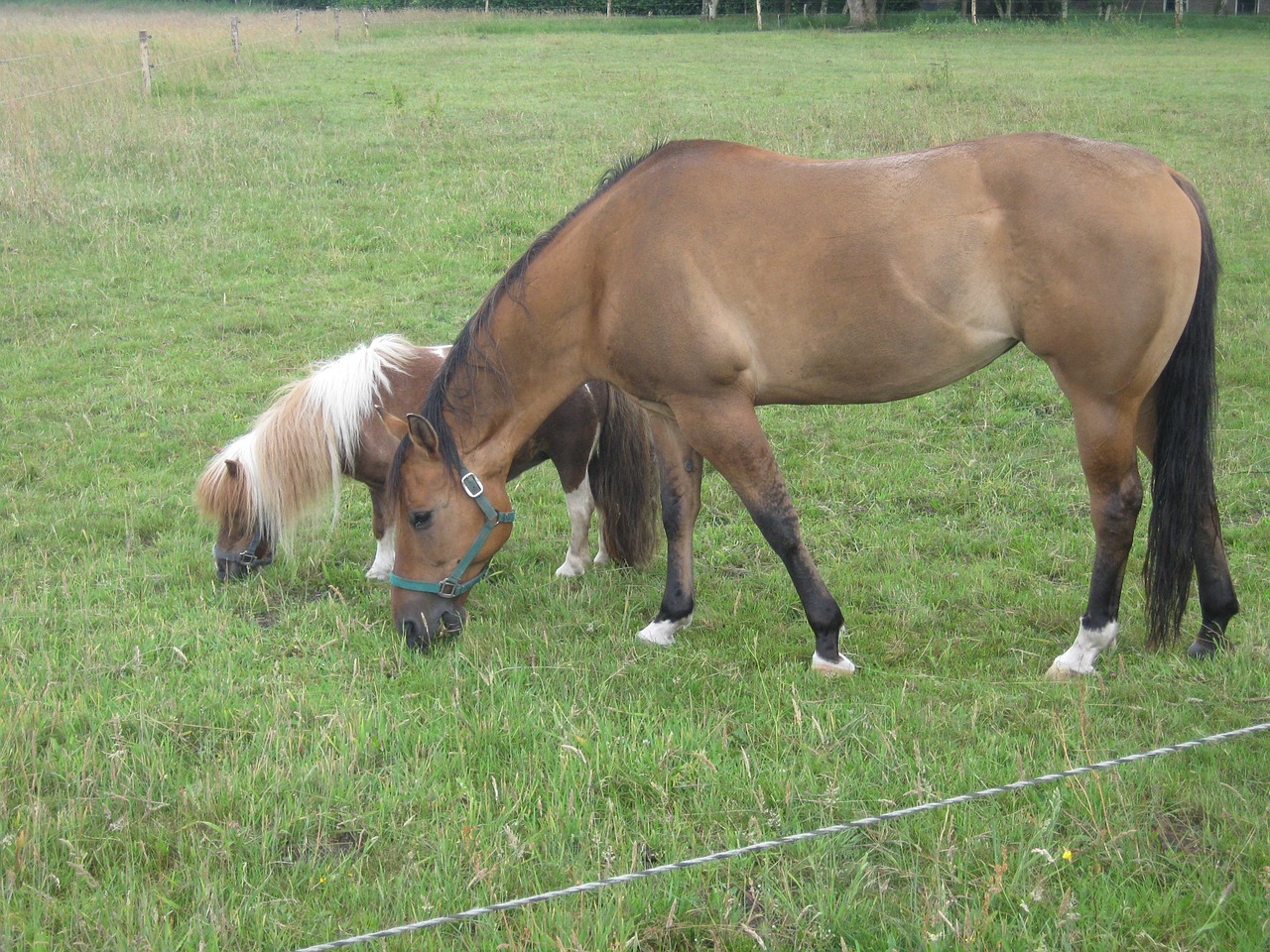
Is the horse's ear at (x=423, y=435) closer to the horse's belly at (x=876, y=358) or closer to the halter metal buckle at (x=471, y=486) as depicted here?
the halter metal buckle at (x=471, y=486)

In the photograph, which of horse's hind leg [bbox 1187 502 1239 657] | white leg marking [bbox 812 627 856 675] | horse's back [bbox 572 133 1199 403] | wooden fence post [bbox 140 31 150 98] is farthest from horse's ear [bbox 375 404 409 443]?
wooden fence post [bbox 140 31 150 98]

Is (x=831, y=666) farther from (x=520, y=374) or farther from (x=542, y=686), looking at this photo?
(x=520, y=374)

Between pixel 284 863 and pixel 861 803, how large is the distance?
5.59ft

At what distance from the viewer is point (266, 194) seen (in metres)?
13.2

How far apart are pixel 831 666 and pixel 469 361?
203 centimetres

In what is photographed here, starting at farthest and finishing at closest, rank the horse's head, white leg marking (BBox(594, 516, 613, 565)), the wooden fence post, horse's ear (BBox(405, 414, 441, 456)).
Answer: the wooden fence post
white leg marking (BBox(594, 516, 613, 565))
the horse's head
horse's ear (BBox(405, 414, 441, 456))

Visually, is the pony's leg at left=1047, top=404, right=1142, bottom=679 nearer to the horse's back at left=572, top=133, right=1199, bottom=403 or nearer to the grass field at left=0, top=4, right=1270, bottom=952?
the grass field at left=0, top=4, right=1270, bottom=952

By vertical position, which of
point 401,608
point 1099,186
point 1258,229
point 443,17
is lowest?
point 401,608

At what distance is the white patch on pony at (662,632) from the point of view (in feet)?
16.1

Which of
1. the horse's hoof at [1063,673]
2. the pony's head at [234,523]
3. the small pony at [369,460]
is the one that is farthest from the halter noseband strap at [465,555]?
the horse's hoof at [1063,673]

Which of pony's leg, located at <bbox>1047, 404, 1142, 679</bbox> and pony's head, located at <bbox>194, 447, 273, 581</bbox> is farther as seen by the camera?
pony's head, located at <bbox>194, 447, 273, 581</bbox>

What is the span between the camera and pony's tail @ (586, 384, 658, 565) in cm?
582

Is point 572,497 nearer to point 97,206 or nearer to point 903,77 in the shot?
point 97,206

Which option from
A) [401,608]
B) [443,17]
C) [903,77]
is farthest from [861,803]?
[443,17]
